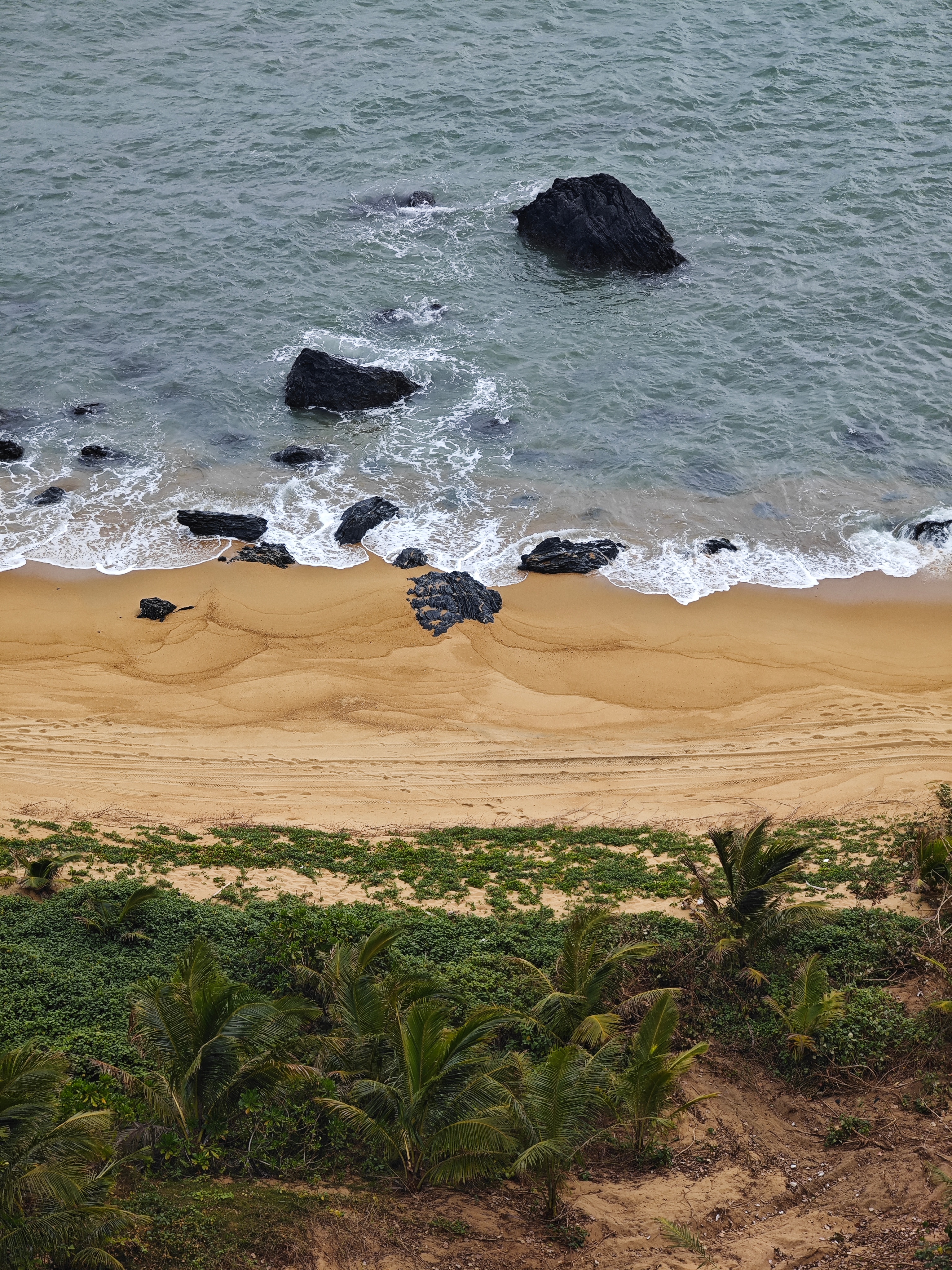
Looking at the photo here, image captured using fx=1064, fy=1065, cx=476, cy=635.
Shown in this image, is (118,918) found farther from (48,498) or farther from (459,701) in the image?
(48,498)

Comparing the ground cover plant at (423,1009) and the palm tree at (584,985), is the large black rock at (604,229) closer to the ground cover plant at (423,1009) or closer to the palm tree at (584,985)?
the ground cover plant at (423,1009)

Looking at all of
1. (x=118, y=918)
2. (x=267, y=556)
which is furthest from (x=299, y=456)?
(x=118, y=918)

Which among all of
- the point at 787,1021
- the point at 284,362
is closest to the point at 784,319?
the point at 284,362

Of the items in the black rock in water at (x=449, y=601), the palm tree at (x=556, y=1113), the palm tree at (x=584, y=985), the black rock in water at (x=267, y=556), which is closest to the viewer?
the palm tree at (x=556, y=1113)

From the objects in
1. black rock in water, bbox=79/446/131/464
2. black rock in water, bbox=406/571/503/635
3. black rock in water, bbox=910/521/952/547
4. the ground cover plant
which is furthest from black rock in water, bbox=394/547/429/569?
black rock in water, bbox=910/521/952/547

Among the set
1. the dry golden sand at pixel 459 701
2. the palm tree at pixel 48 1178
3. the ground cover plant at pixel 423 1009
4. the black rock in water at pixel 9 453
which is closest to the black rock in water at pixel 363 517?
the dry golden sand at pixel 459 701

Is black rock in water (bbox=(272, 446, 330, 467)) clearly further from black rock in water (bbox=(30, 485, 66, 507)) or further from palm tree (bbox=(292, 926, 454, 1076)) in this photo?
palm tree (bbox=(292, 926, 454, 1076))
